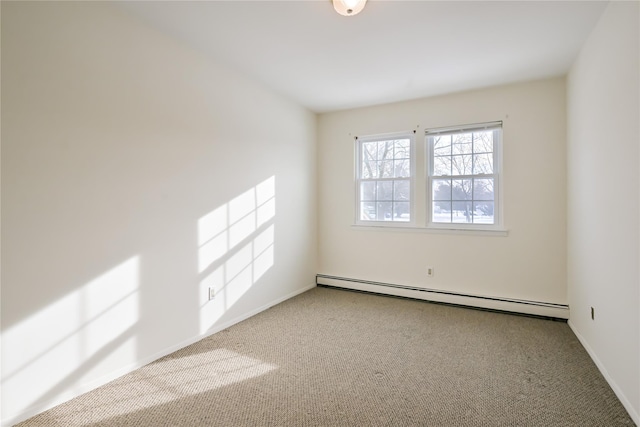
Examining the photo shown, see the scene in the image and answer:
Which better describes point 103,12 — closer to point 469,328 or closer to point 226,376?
point 226,376

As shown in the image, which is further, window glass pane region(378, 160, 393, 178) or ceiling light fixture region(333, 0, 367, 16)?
window glass pane region(378, 160, 393, 178)

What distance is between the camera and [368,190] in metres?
4.55

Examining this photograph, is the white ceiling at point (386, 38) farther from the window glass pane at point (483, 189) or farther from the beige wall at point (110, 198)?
the window glass pane at point (483, 189)

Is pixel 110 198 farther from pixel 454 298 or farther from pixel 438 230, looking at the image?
pixel 454 298

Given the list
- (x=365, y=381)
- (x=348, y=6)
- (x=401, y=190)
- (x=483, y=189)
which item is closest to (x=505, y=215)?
(x=483, y=189)

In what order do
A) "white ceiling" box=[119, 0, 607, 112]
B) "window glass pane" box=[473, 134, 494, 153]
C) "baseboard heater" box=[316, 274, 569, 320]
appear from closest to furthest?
"white ceiling" box=[119, 0, 607, 112], "baseboard heater" box=[316, 274, 569, 320], "window glass pane" box=[473, 134, 494, 153]

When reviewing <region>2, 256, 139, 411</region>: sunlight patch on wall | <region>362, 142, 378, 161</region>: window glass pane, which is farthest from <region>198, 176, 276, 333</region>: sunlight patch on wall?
<region>362, 142, 378, 161</region>: window glass pane

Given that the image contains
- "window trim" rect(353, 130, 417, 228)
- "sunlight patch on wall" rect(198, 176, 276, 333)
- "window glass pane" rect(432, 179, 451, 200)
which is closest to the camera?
"sunlight patch on wall" rect(198, 176, 276, 333)

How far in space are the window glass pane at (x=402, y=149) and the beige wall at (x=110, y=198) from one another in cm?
197

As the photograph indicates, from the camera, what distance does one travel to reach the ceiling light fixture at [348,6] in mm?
2066

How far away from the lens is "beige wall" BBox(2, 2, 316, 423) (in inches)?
70.6

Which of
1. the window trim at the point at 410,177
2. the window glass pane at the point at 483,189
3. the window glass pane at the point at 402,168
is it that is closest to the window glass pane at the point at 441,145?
the window trim at the point at 410,177

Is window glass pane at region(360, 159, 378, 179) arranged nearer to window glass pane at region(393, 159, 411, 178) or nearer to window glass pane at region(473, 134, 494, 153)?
window glass pane at region(393, 159, 411, 178)

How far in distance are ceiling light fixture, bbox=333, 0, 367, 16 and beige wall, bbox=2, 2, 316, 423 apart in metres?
1.40
